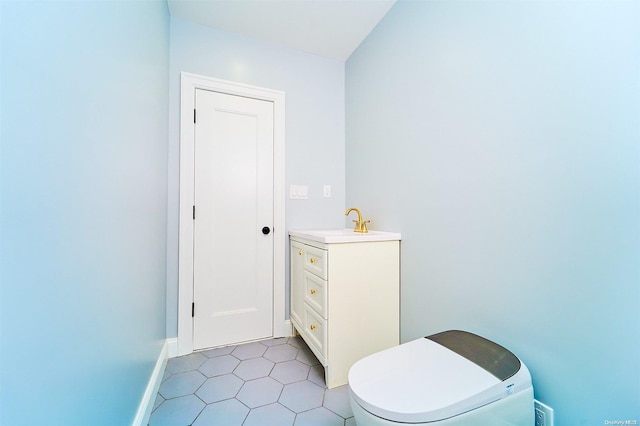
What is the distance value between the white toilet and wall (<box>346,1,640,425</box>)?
0.20 m

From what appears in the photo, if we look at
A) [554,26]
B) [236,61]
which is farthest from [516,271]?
[236,61]

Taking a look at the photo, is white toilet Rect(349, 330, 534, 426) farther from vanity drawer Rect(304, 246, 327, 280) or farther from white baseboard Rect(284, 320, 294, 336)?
white baseboard Rect(284, 320, 294, 336)

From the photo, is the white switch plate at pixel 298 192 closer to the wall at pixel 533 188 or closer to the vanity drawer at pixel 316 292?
the vanity drawer at pixel 316 292

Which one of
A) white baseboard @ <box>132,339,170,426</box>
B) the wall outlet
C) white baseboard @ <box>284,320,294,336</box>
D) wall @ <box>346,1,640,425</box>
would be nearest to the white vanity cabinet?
wall @ <box>346,1,640,425</box>

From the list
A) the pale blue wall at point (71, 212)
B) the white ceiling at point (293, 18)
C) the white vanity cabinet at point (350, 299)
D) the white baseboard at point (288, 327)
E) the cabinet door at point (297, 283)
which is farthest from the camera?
the white baseboard at point (288, 327)

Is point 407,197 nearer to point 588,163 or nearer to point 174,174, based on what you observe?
point 588,163

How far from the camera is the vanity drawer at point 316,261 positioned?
4.65ft

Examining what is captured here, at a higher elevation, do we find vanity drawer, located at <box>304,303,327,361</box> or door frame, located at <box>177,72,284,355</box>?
door frame, located at <box>177,72,284,355</box>

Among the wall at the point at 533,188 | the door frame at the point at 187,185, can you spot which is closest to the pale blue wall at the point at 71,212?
the door frame at the point at 187,185

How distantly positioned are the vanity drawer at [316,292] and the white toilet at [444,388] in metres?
0.48

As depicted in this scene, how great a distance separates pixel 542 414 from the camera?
92 cm

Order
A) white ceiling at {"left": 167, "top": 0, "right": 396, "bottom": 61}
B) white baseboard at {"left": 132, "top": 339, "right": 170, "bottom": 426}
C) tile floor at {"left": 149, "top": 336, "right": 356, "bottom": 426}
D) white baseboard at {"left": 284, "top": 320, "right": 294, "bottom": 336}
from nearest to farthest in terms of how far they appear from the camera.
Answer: white baseboard at {"left": 132, "top": 339, "right": 170, "bottom": 426} < tile floor at {"left": 149, "top": 336, "right": 356, "bottom": 426} < white ceiling at {"left": 167, "top": 0, "right": 396, "bottom": 61} < white baseboard at {"left": 284, "top": 320, "right": 294, "bottom": 336}

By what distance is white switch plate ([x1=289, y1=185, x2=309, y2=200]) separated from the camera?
2115mm

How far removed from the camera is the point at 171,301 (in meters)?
1.77
